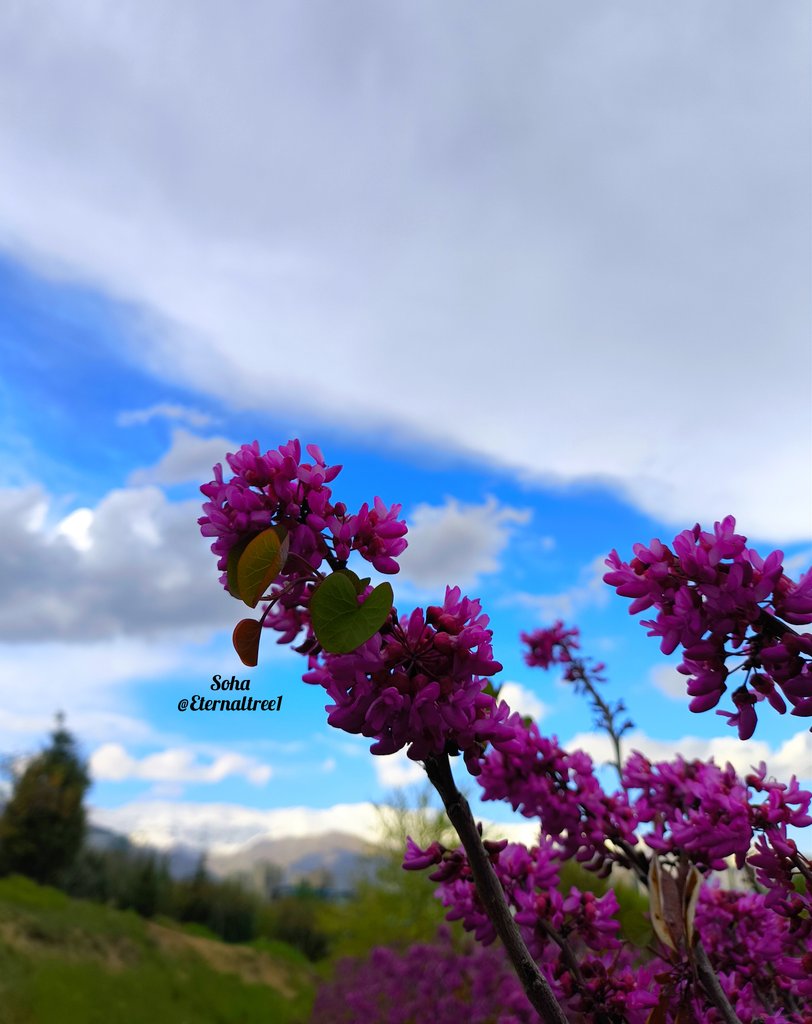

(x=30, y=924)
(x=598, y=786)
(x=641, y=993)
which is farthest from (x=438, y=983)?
(x=30, y=924)

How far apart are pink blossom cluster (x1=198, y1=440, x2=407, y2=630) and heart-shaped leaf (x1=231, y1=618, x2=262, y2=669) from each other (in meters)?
0.10

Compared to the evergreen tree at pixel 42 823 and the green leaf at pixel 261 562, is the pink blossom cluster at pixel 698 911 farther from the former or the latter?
the evergreen tree at pixel 42 823

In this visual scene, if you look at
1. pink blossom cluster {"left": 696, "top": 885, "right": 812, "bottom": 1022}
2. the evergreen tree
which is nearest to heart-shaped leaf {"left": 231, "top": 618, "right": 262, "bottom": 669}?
pink blossom cluster {"left": 696, "top": 885, "right": 812, "bottom": 1022}

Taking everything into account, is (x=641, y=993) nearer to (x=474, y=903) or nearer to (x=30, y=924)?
(x=474, y=903)

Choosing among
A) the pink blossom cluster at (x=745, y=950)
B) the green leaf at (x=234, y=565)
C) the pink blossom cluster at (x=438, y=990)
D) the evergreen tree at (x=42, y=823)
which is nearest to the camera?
the green leaf at (x=234, y=565)

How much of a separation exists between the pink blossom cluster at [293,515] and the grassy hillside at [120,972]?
339 inches

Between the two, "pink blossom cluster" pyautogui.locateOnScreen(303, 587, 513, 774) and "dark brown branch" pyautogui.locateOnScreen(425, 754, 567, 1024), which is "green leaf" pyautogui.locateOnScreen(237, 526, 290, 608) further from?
"dark brown branch" pyautogui.locateOnScreen(425, 754, 567, 1024)

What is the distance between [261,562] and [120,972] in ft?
44.4

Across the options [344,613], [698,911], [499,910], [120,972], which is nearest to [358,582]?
[344,613]

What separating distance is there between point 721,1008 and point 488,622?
3.66 feet

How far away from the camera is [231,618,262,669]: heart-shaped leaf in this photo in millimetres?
1423

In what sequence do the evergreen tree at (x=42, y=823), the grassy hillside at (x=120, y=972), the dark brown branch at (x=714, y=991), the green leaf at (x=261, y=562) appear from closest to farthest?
the green leaf at (x=261, y=562)
the dark brown branch at (x=714, y=991)
the grassy hillside at (x=120, y=972)
the evergreen tree at (x=42, y=823)

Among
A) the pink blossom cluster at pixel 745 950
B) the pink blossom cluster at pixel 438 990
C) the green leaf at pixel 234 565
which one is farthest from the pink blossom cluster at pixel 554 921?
the pink blossom cluster at pixel 438 990

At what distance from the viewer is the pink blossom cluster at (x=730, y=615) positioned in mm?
1423
